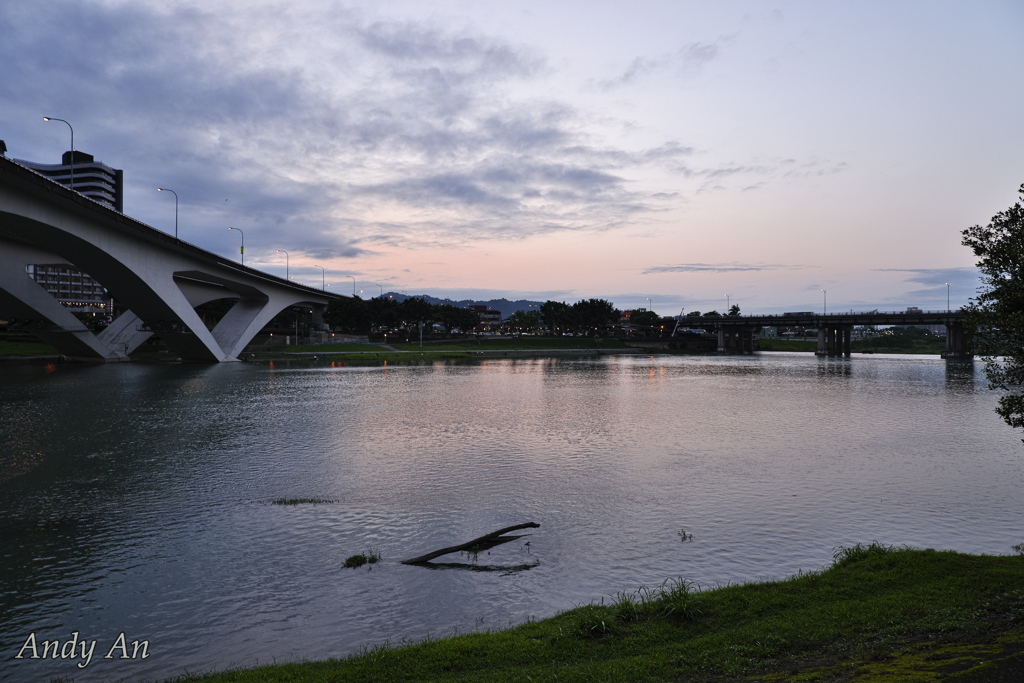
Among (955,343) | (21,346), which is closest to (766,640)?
(21,346)

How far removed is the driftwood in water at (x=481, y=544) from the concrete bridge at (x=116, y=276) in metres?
39.6

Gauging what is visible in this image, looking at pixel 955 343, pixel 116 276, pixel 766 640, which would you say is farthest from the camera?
pixel 955 343

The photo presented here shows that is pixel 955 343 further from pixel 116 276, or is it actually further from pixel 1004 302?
pixel 116 276

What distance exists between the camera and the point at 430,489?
17.1 metres

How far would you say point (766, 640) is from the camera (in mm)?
7293

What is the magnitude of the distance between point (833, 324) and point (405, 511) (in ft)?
460

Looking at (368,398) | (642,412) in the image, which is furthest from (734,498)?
(368,398)

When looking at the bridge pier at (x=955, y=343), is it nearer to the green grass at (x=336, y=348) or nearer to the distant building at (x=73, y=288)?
the green grass at (x=336, y=348)

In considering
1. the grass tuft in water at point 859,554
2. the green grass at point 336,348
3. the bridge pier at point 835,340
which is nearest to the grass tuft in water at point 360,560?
the grass tuft in water at point 859,554

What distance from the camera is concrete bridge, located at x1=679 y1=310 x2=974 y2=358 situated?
371 feet

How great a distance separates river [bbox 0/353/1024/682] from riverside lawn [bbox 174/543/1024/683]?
1481mm

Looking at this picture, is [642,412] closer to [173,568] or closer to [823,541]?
[823,541]

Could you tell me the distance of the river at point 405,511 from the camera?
9445mm

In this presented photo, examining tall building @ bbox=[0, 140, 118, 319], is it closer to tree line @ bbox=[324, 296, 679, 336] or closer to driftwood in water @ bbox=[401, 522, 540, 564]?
tree line @ bbox=[324, 296, 679, 336]
